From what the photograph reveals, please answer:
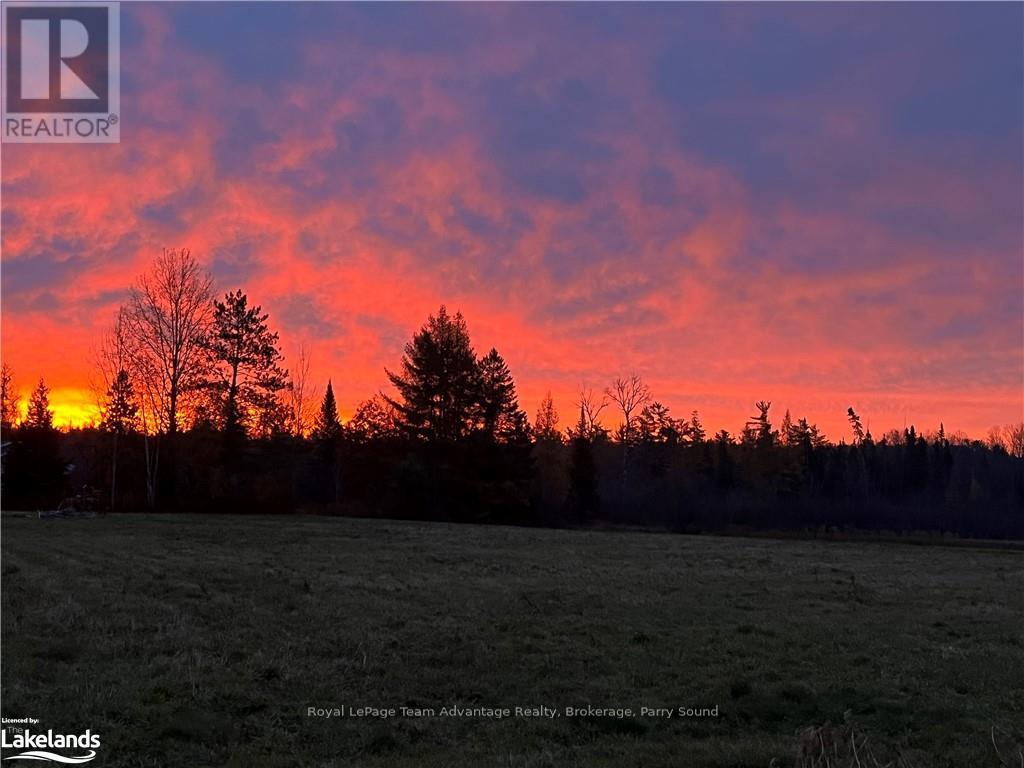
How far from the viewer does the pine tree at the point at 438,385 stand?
59.6 m

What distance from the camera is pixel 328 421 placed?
3250 inches

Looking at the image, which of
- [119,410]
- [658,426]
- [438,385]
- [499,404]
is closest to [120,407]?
[119,410]

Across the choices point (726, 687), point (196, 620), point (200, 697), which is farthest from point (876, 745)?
point (196, 620)

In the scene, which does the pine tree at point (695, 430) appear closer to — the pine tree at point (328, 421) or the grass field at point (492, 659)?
the pine tree at point (328, 421)

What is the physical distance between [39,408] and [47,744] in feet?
257

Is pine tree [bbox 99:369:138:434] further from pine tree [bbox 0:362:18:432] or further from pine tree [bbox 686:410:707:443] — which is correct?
pine tree [bbox 686:410:707:443]

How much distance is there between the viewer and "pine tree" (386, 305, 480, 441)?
59.6 metres

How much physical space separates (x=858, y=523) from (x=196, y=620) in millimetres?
68794

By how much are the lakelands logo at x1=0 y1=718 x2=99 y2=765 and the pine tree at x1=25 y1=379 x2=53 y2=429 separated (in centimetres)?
6873

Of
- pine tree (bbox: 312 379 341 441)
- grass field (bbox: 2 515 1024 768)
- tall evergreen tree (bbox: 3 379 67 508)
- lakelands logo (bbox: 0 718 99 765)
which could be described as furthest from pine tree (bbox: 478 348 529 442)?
lakelands logo (bbox: 0 718 99 765)

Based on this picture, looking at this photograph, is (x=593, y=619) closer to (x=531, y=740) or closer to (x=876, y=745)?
(x=531, y=740)

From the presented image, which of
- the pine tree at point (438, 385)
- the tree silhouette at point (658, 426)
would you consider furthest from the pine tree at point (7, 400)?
the tree silhouette at point (658, 426)

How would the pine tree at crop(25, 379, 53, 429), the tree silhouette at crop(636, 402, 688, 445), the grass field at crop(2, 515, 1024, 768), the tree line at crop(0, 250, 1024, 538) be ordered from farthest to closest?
1. the tree silhouette at crop(636, 402, 688, 445)
2. the pine tree at crop(25, 379, 53, 429)
3. the tree line at crop(0, 250, 1024, 538)
4. the grass field at crop(2, 515, 1024, 768)

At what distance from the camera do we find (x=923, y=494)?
310ft
